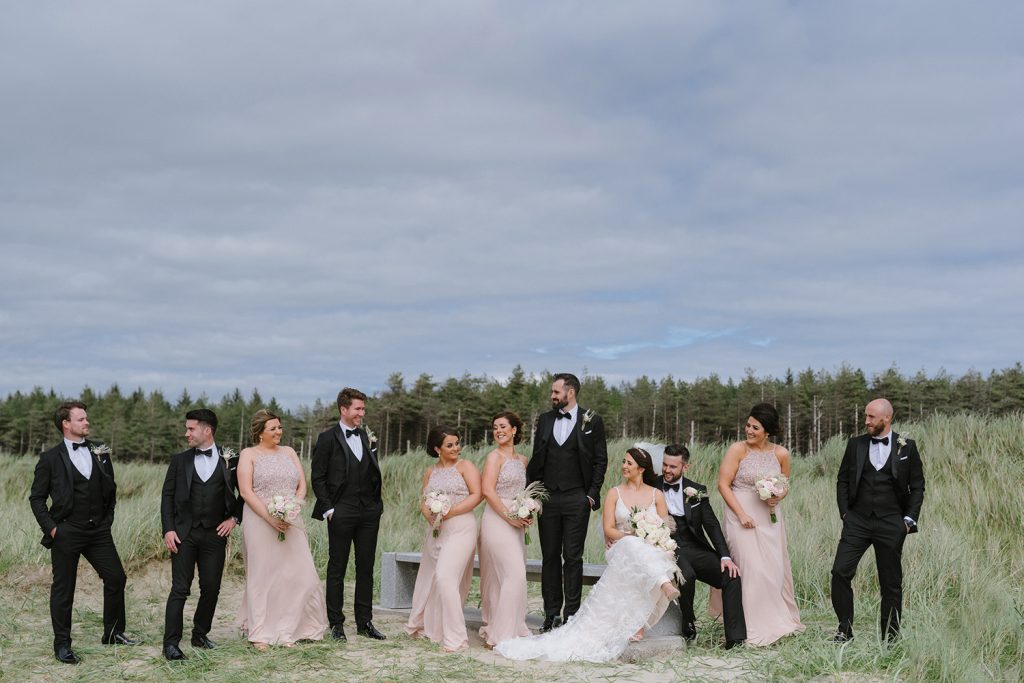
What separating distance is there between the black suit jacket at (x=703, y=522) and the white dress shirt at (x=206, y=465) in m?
3.80

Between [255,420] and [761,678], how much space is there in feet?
15.1

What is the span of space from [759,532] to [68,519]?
19.3ft

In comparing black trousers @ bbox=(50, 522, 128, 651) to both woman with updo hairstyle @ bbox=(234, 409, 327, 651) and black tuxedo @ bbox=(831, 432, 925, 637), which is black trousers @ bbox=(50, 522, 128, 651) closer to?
woman with updo hairstyle @ bbox=(234, 409, 327, 651)

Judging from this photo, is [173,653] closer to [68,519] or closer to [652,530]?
[68,519]

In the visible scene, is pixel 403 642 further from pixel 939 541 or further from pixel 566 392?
pixel 939 541

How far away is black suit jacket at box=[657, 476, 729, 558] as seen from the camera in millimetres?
8117

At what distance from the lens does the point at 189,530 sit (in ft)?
25.4

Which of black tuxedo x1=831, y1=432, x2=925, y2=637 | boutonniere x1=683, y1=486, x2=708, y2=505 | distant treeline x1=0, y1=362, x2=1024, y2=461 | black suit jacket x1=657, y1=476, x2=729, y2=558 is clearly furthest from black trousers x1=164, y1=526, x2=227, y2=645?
distant treeline x1=0, y1=362, x2=1024, y2=461

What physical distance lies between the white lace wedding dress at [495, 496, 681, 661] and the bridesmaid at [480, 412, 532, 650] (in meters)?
0.37

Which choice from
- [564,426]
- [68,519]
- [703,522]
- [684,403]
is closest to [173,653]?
[68,519]

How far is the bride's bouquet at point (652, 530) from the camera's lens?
7.71 metres

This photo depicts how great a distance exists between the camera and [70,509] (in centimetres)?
784

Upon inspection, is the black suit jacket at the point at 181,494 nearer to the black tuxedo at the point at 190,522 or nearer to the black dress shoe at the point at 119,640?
the black tuxedo at the point at 190,522

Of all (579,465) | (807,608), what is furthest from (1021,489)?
(579,465)
